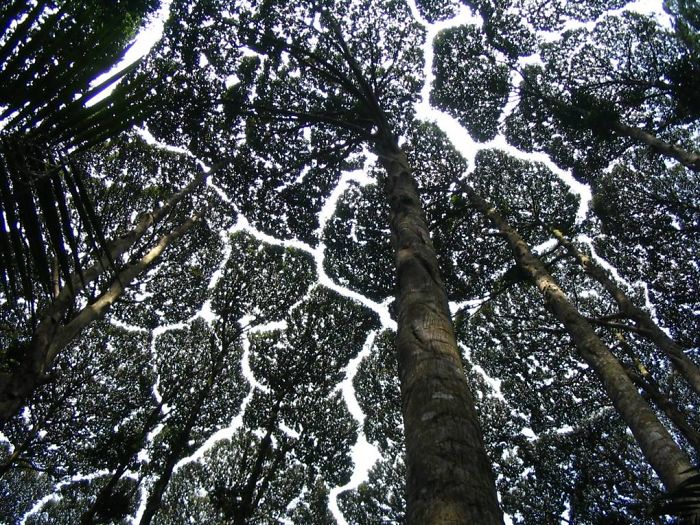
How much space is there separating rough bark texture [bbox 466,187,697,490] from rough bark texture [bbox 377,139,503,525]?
3.57 m

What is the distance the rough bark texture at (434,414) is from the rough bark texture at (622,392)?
357cm

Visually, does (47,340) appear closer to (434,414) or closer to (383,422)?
(434,414)

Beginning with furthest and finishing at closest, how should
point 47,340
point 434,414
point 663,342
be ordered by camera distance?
point 663,342, point 47,340, point 434,414

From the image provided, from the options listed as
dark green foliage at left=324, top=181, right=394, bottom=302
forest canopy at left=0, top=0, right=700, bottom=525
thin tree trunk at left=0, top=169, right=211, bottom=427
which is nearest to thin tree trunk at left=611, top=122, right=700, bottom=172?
forest canopy at left=0, top=0, right=700, bottom=525

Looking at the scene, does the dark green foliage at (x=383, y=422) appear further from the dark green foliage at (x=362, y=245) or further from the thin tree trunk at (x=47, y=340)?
the thin tree trunk at (x=47, y=340)

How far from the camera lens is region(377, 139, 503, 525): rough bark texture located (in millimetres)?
1716

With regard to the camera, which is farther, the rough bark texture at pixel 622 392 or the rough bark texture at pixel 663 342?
the rough bark texture at pixel 663 342

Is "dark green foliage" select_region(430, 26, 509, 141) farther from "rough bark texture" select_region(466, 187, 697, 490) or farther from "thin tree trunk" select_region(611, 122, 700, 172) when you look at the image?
"rough bark texture" select_region(466, 187, 697, 490)

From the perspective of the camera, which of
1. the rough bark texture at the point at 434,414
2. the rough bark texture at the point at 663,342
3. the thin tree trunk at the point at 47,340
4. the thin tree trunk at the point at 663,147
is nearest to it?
the rough bark texture at the point at 434,414

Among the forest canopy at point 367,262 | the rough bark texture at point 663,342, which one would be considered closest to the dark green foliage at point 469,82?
the forest canopy at point 367,262

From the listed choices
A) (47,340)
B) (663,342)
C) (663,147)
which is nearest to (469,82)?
(663,147)

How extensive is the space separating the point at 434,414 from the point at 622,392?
5.11m

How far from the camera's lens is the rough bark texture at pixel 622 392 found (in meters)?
4.97

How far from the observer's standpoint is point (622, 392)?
5.75 metres
